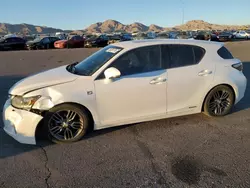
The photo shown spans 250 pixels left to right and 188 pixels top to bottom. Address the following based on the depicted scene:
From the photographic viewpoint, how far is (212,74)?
186 inches

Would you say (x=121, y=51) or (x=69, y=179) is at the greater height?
(x=121, y=51)

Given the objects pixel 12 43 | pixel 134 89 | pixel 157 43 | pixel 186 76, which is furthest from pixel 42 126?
pixel 12 43

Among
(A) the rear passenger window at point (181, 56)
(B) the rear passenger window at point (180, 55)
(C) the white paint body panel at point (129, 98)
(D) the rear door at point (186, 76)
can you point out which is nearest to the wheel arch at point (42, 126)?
(C) the white paint body panel at point (129, 98)

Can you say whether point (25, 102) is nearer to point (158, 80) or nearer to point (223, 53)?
point (158, 80)

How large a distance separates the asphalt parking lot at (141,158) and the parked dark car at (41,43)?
23126 millimetres

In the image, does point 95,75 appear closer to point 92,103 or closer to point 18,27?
point 92,103

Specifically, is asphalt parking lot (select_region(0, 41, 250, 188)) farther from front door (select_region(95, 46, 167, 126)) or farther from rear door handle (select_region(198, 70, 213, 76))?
rear door handle (select_region(198, 70, 213, 76))

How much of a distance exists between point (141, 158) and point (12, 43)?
86.0 feet

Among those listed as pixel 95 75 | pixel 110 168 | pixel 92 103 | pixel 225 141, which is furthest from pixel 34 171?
pixel 225 141

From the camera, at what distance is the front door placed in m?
4.06

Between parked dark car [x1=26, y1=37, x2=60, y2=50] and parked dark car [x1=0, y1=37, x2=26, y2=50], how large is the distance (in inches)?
43.7

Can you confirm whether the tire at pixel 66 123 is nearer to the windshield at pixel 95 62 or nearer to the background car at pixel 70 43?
the windshield at pixel 95 62

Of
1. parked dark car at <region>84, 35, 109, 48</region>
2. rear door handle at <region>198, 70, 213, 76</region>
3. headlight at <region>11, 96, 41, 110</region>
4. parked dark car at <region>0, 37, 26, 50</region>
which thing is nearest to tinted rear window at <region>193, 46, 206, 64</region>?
rear door handle at <region>198, 70, 213, 76</region>

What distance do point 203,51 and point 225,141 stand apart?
1743mm
